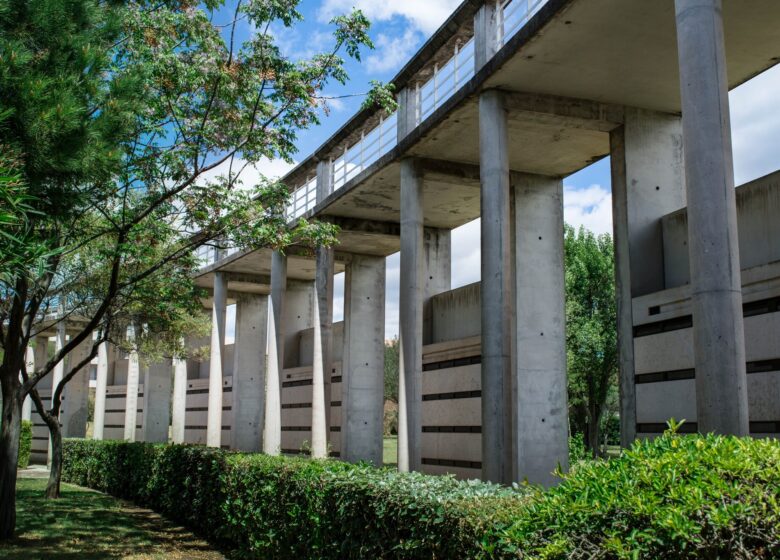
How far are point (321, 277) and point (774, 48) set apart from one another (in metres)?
13.7

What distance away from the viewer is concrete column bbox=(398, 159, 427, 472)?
1608 centimetres

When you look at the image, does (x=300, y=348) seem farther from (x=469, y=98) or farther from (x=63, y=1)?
(x=63, y=1)

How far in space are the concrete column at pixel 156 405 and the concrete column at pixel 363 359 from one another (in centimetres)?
1395

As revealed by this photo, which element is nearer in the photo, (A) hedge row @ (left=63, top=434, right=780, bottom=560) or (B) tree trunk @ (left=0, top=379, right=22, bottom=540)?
(A) hedge row @ (left=63, top=434, right=780, bottom=560)

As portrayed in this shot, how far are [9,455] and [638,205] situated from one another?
470 inches

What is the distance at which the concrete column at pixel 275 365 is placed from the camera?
77.3ft

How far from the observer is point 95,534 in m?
12.9

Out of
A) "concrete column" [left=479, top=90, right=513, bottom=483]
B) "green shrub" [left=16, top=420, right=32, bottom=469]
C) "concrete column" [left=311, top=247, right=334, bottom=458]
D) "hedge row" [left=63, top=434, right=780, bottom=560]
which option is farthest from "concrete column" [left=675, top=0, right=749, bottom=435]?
"green shrub" [left=16, top=420, right=32, bottom=469]

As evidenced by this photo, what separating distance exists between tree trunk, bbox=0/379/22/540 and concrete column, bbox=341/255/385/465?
1180 cm

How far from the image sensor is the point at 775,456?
3543 millimetres

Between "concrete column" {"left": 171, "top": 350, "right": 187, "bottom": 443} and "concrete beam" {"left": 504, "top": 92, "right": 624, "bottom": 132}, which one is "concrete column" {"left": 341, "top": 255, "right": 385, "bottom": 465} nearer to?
"concrete column" {"left": 171, "top": 350, "right": 187, "bottom": 443}

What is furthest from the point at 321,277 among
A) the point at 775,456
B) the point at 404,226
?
the point at 775,456

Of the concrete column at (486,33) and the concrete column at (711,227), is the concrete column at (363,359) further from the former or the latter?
the concrete column at (711,227)

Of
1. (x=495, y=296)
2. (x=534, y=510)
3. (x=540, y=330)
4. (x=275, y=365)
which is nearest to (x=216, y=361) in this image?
(x=275, y=365)
